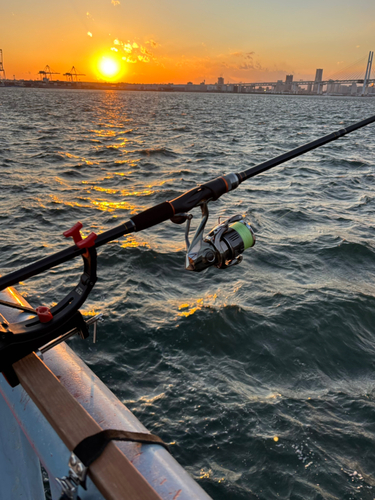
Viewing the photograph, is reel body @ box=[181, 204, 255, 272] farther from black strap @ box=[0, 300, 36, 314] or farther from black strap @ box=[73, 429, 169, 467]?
black strap @ box=[73, 429, 169, 467]

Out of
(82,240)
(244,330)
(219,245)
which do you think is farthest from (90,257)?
(244,330)

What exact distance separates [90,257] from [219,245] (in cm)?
112

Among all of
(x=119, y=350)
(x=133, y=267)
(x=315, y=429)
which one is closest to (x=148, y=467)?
(x=315, y=429)

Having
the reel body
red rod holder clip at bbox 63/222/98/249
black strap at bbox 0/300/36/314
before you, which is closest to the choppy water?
the reel body

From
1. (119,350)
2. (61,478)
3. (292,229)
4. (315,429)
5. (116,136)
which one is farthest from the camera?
(116,136)

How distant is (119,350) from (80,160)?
1141cm

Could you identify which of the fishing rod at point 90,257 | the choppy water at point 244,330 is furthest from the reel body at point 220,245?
the choppy water at point 244,330

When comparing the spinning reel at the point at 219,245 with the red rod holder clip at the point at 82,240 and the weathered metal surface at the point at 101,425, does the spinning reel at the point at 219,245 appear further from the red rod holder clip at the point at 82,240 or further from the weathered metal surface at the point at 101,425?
the weathered metal surface at the point at 101,425

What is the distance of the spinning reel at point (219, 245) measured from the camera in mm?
2441

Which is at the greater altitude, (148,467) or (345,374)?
(148,467)

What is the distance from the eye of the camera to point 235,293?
5574 millimetres

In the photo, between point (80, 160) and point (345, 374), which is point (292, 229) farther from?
point (80, 160)

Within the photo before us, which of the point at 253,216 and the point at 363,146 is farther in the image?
the point at 363,146

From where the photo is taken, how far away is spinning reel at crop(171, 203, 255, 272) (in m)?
2.44
